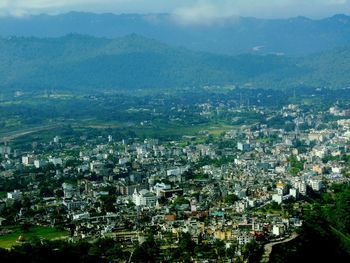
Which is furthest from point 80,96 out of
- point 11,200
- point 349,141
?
point 11,200

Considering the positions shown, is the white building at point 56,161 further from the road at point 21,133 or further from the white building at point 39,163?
the road at point 21,133

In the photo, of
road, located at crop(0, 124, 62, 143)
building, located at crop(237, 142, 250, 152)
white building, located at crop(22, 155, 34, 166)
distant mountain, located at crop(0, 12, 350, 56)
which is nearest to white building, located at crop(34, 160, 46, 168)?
white building, located at crop(22, 155, 34, 166)

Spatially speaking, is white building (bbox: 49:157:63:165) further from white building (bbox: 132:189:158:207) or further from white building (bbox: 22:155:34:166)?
white building (bbox: 132:189:158:207)

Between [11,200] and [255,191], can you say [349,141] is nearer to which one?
[255,191]

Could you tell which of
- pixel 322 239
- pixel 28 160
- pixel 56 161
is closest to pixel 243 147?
pixel 56 161

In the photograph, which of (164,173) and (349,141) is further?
(349,141)

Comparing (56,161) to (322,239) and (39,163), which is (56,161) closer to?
(39,163)
